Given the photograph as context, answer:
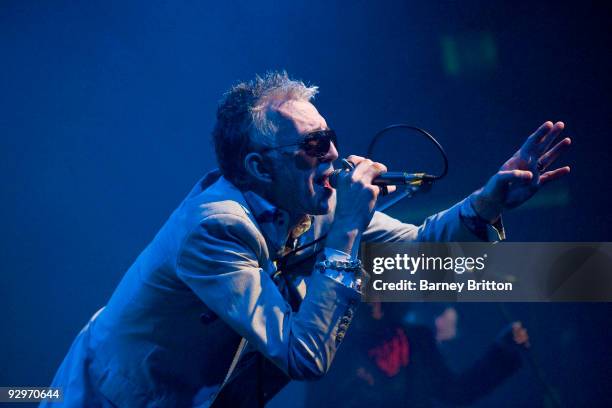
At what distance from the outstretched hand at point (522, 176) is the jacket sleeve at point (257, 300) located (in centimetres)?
48

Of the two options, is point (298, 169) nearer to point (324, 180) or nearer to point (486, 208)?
point (324, 180)

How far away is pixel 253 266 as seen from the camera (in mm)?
1309

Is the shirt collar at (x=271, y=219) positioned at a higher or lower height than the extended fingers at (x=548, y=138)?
lower

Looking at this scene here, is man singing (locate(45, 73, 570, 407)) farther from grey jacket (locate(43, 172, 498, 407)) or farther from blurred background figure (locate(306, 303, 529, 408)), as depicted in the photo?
blurred background figure (locate(306, 303, 529, 408))

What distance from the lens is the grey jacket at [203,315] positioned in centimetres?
124

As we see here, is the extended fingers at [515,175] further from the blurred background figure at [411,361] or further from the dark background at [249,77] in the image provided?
the blurred background figure at [411,361]

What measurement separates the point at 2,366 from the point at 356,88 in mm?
1791

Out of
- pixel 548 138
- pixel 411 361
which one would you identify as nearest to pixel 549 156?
pixel 548 138

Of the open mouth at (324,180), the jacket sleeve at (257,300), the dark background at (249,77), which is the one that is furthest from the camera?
the dark background at (249,77)

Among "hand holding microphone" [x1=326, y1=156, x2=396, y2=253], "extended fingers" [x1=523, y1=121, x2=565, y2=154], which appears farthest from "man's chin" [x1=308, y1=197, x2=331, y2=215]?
"extended fingers" [x1=523, y1=121, x2=565, y2=154]

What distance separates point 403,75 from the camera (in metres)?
2.35

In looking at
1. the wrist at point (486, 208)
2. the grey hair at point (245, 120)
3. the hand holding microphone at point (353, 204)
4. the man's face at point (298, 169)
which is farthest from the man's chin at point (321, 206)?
the wrist at point (486, 208)

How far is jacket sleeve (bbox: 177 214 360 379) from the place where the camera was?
123cm

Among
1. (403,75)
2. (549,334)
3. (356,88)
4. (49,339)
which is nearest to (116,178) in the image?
(49,339)
